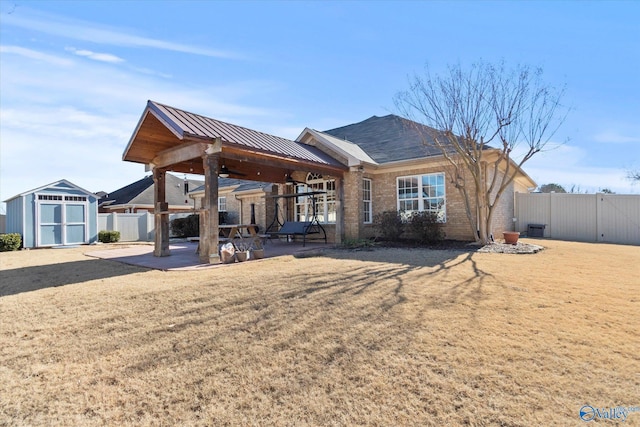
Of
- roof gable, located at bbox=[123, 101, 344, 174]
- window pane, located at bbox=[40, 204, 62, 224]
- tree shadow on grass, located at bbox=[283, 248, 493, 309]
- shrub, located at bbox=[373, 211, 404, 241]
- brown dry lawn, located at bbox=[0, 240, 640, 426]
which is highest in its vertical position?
roof gable, located at bbox=[123, 101, 344, 174]

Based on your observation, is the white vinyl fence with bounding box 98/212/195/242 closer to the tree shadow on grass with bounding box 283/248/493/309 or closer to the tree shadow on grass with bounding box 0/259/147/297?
the tree shadow on grass with bounding box 0/259/147/297

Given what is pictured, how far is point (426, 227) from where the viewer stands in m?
11.3

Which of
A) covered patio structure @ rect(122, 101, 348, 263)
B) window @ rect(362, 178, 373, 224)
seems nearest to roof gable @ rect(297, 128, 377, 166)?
covered patio structure @ rect(122, 101, 348, 263)

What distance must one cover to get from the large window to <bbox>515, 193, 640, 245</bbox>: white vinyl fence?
961 cm

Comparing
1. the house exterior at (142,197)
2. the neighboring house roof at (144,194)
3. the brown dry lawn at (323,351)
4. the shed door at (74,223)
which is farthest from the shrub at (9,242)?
the neighboring house roof at (144,194)

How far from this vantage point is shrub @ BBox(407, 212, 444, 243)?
11.3 metres

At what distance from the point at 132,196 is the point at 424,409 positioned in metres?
31.8

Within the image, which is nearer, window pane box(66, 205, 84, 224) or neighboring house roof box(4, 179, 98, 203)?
neighboring house roof box(4, 179, 98, 203)

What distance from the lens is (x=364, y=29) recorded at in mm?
10508

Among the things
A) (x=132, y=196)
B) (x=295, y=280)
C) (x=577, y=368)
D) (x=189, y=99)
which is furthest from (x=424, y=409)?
(x=132, y=196)

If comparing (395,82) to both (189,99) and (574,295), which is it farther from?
(574,295)

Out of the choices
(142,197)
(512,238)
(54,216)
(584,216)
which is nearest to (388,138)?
(512,238)

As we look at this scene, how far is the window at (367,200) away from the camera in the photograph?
13516 mm

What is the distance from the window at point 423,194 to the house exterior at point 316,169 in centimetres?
4
